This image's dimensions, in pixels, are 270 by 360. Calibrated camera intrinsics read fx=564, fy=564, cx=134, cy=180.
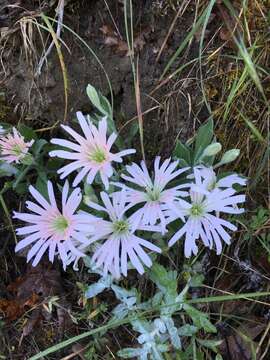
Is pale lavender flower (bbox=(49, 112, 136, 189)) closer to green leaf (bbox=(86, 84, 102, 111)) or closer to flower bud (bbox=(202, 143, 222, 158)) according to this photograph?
green leaf (bbox=(86, 84, 102, 111))

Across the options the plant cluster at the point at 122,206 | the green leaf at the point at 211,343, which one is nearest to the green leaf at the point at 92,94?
the plant cluster at the point at 122,206

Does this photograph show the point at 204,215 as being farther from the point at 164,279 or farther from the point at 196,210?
the point at 164,279

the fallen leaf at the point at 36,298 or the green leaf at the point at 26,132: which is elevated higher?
the green leaf at the point at 26,132

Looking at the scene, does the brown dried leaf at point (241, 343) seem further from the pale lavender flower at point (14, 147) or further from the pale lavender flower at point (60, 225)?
the pale lavender flower at point (14, 147)

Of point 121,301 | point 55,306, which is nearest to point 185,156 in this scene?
point 121,301

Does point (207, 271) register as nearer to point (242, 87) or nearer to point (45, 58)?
point (242, 87)

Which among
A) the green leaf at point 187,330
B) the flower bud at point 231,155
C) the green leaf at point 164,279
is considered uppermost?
the flower bud at point 231,155

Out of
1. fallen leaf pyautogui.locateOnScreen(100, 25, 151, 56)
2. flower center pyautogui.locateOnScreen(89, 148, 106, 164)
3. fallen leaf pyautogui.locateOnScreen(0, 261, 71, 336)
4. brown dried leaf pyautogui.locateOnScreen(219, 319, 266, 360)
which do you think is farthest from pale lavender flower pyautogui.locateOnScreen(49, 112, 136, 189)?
brown dried leaf pyautogui.locateOnScreen(219, 319, 266, 360)

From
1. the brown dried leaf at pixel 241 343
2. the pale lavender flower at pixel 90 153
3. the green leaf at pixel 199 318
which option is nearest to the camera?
the pale lavender flower at pixel 90 153

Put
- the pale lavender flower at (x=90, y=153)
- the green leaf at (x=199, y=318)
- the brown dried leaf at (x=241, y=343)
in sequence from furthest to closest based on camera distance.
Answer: the brown dried leaf at (x=241, y=343) < the green leaf at (x=199, y=318) < the pale lavender flower at (x=90, y=153)
